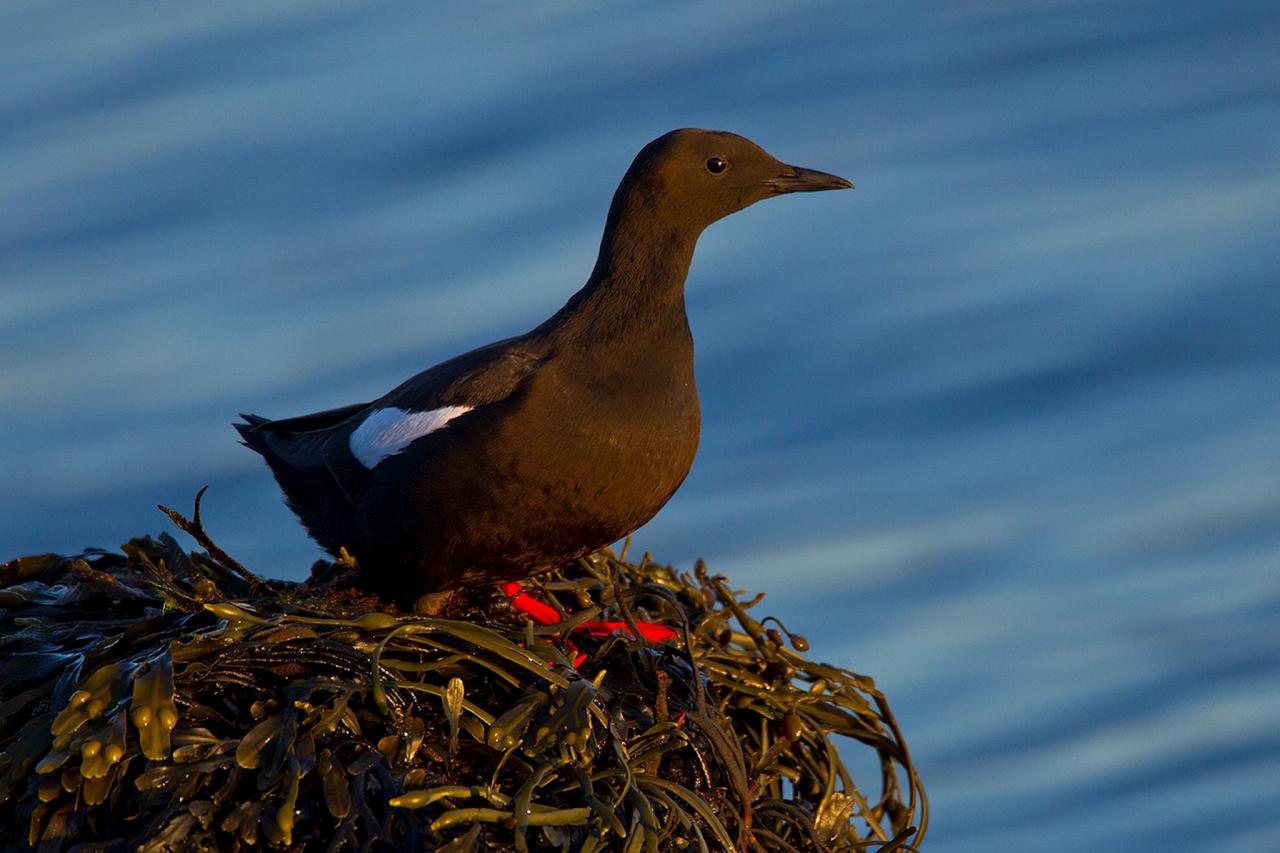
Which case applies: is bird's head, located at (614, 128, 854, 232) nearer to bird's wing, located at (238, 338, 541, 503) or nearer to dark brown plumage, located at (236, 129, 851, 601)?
dark brown plumage, located at (236, 129, 851, 601)

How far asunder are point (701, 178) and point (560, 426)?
125 cm

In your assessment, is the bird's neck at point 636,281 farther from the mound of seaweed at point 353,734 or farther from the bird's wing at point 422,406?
the mound of seaweed at point 353,734

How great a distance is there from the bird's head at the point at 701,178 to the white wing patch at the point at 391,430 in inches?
41.9

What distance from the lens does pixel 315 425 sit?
6.75m

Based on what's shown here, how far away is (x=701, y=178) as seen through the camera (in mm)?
6152

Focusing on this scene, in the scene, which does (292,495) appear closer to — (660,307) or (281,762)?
(660,307)

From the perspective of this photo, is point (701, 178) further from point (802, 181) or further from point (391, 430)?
point (391, 430)

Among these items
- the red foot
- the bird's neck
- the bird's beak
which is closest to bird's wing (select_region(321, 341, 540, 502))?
the bird's neck

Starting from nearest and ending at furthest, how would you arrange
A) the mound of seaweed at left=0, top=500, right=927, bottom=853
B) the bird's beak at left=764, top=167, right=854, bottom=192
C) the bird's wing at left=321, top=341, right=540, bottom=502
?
the mound of seaweed at left=0, top=500, right=927, bottom=853 < the bird's wing at left=321, top=341, right=540, bottom=502 < the bird's beak at left=764, top=167, right=854, bottom=192

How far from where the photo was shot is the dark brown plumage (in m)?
5.46

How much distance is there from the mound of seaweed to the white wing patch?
835mm

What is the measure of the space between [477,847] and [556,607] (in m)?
1.89

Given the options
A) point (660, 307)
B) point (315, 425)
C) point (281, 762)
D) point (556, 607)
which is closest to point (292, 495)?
point (315, 425)

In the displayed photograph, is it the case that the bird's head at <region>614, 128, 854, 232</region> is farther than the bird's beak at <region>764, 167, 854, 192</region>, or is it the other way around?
the bird's beak at <region>764, 167, 854, 192</region>
